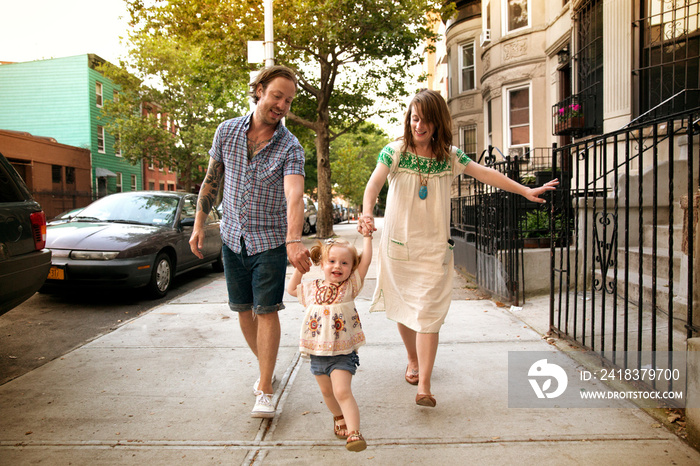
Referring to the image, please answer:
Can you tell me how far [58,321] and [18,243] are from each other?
2026 millimetres

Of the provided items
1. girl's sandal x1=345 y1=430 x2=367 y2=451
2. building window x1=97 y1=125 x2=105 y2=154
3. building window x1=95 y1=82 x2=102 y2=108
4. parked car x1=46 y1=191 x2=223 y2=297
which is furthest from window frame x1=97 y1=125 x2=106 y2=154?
girl's sandal x1=345 y1=430 x2=367 y2=451

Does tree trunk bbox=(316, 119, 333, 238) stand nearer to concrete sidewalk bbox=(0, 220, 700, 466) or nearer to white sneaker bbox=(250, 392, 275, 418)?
concrete sidewalk bbox=(0, 220, 700, 466)

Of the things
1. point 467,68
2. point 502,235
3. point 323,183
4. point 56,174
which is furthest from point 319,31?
point 56,174

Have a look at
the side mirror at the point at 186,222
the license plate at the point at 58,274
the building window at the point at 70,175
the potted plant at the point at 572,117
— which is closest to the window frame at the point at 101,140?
the building window at the point at 70,175

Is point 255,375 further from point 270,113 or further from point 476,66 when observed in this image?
point 476,66

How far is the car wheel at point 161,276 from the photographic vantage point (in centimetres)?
665

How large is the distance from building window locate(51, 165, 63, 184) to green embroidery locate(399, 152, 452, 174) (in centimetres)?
3004

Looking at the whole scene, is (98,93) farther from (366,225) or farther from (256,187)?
(366,225)

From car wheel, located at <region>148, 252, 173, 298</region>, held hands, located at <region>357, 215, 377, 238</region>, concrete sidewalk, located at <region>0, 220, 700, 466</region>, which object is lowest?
concrete sidewalk, located at <region>0, 220, 700, 466</region>

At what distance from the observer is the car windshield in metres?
7.25

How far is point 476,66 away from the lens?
19906mm

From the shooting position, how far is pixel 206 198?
3.23 metres

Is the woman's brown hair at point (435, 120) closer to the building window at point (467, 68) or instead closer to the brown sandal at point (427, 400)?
the brown sandal at point (427, 400)

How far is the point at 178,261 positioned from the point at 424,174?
17.4 feet
